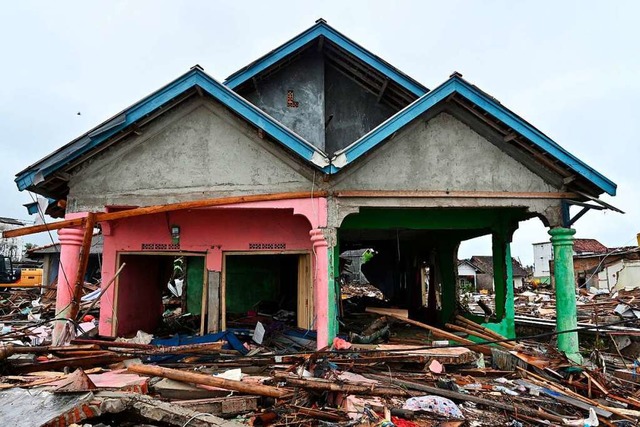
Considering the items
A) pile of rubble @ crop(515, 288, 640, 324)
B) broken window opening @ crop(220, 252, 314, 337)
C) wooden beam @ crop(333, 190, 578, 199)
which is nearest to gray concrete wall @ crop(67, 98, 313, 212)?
wooden beam @ crop(333, 190, 578, 199)

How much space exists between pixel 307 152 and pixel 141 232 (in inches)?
192

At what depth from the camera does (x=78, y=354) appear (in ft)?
24.0

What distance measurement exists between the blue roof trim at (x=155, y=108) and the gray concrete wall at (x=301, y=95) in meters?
3.39

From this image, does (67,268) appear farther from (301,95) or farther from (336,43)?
(336,43)

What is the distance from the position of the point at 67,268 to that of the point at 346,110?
753 centimetres

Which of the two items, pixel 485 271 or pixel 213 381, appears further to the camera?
pixel 485 271

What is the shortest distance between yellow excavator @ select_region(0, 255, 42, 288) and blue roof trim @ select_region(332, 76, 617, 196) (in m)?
22.5

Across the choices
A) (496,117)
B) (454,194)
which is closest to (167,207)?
(454,194)

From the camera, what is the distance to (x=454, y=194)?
8508 millimetres

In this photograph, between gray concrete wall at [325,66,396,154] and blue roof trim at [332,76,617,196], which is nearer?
blue roof trim at [332,76,617,196]

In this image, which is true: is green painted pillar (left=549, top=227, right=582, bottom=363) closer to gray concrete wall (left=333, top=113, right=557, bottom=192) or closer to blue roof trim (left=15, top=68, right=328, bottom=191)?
gray concrete wall (left=333, top=113, right=557, bottom=192)

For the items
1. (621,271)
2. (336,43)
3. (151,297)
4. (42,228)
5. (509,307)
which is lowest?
(509,307)

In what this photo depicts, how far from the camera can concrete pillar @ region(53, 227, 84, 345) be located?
802 centimetres

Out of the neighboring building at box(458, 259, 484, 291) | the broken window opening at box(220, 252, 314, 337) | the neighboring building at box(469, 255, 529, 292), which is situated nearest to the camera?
the broken window opening at box(220, 252, 314, 337)
